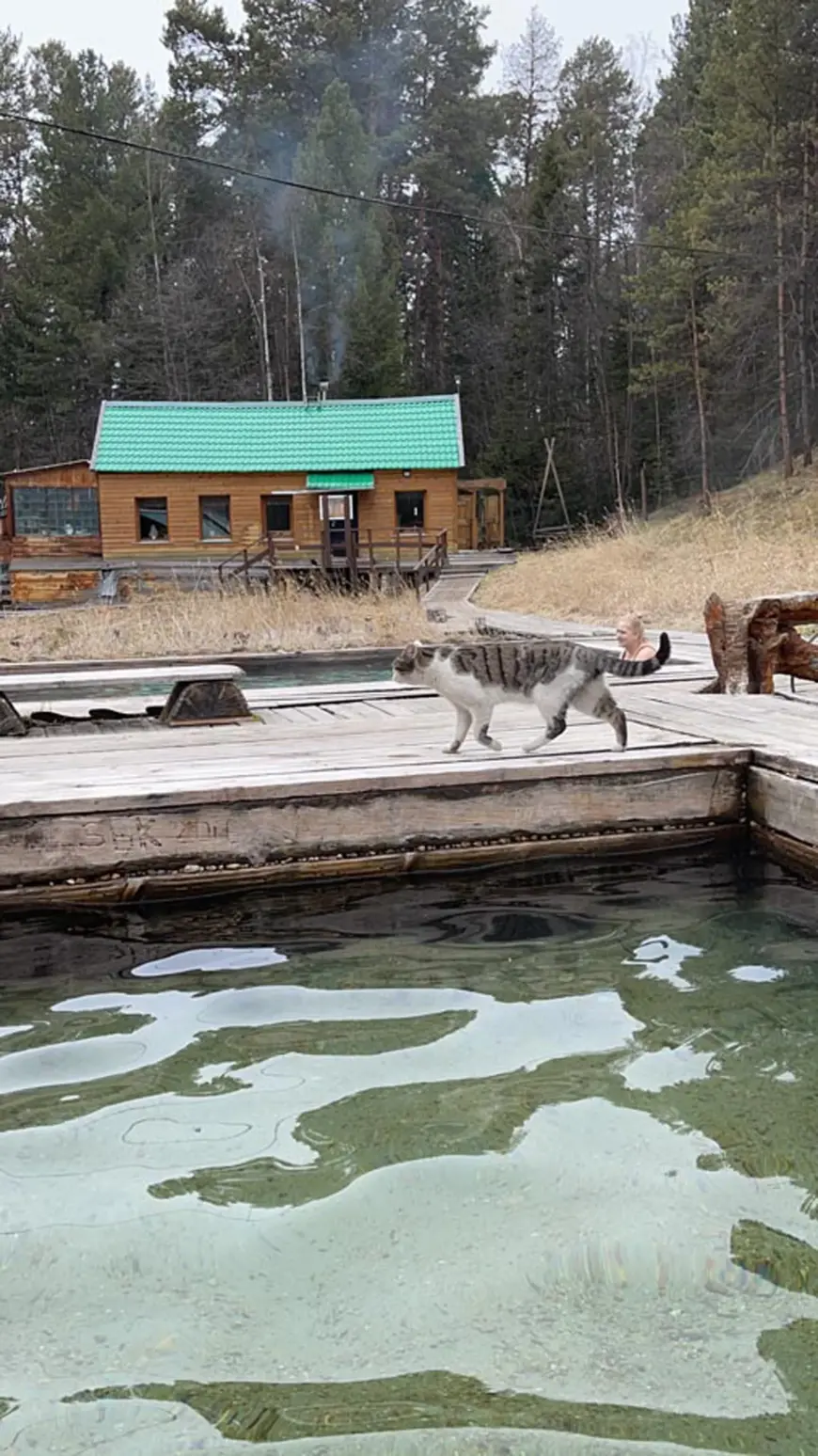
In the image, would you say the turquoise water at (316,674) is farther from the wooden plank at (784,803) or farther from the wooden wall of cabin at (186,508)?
the wooden wall of cabin at (186,508)

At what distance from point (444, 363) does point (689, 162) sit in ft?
39.1

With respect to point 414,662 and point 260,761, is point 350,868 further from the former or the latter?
point 414,662

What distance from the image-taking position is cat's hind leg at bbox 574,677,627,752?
16.9 feet

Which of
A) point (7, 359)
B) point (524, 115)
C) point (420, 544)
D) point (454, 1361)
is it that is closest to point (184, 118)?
point (7, 359)

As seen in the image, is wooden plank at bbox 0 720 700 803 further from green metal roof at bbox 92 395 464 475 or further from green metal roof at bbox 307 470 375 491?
green metal roof at bbox 92 395 464 475

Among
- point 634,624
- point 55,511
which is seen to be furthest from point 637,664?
point 55,511

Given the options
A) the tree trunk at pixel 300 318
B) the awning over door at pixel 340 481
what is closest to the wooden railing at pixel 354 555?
the awning over door at pixel 340 481

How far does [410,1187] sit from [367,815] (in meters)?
2.12

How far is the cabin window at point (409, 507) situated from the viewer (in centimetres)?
3041

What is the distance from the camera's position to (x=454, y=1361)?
2.03 m

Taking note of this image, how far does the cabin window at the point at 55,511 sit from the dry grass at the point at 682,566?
11.3 metres

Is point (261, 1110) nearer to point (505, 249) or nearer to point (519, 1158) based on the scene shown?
point (519, 1158)

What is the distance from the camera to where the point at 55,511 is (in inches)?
1191

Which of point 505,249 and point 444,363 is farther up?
point 505,249
